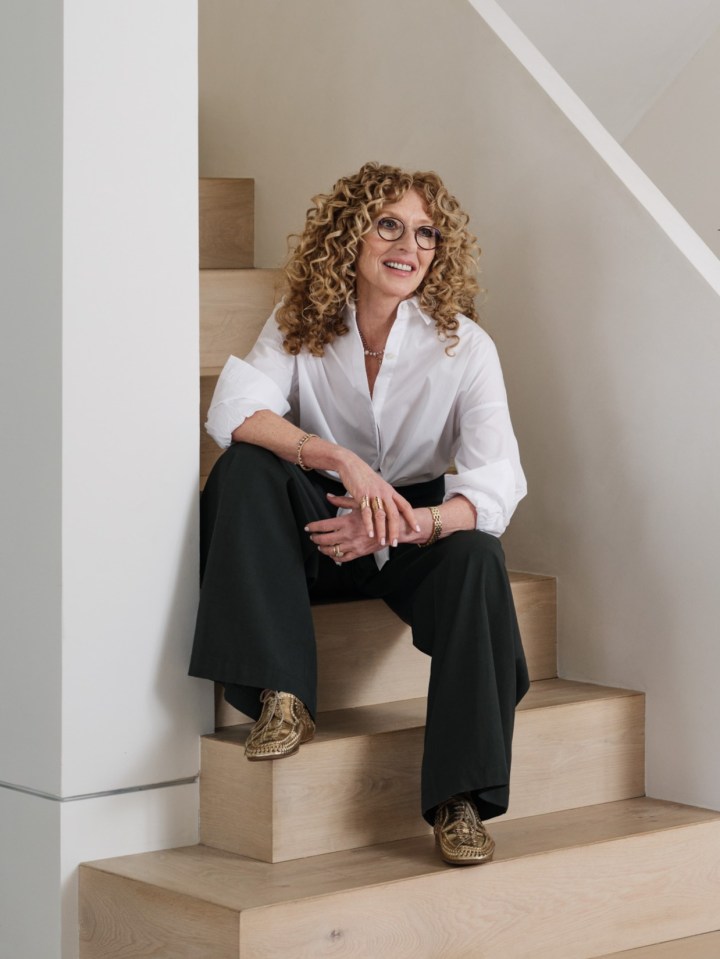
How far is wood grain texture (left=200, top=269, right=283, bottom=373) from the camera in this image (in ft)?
10.1

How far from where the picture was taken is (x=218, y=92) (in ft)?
12.6

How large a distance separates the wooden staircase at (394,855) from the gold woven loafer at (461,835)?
0.03m

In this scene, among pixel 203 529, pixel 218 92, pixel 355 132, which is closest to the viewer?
pixel 203 529

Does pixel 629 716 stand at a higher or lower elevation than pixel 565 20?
lower

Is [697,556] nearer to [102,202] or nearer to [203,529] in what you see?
[203,529]

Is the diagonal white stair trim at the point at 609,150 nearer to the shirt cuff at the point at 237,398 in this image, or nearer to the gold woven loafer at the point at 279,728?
the shirt cuff at the point at 237,398

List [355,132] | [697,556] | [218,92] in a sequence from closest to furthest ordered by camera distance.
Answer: [697,556], [355,132], [218,92]

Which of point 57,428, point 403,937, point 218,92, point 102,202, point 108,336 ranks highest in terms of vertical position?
point 218,92

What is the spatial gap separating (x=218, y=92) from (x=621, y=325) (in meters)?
1.73

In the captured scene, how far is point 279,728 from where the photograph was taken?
2096mm

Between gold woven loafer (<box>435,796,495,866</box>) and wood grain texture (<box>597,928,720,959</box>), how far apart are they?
1.13 ft

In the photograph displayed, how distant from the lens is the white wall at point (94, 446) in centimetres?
210

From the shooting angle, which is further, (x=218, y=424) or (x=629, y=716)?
(x=629, y=716)

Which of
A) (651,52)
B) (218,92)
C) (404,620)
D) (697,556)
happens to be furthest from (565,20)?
(404,620)
